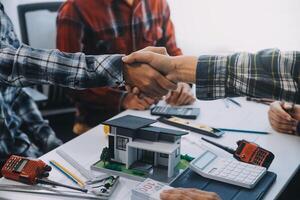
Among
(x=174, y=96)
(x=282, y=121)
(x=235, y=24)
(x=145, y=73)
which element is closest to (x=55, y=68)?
(x=145, y=73)

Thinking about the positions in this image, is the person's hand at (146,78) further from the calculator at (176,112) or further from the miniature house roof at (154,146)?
the miniature house roof at (154,146)

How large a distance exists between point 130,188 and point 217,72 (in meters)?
0.44

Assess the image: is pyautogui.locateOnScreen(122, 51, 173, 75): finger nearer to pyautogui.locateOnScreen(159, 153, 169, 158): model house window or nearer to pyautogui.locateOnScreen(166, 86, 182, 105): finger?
pyautogui.locateOnScreen(166, 86, 182, 105): finger

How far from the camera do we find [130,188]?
1009mm

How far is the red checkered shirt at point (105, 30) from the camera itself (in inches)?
68.9

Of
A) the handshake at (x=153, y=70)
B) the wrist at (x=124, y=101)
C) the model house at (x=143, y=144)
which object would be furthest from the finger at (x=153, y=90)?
the model house at (x=143, y=144)

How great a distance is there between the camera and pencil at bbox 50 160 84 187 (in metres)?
1.03

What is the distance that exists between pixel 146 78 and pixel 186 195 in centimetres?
62

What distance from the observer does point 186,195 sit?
90 centimetres

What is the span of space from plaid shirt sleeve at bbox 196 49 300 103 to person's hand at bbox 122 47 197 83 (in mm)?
96

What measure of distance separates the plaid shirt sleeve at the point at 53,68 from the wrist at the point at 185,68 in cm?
21

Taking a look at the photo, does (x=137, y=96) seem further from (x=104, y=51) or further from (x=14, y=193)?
(x=14, y=193)

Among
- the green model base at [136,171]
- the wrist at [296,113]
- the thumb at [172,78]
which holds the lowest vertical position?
the green model base at [136,171]

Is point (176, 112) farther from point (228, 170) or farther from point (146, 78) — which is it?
point (228, 170)
